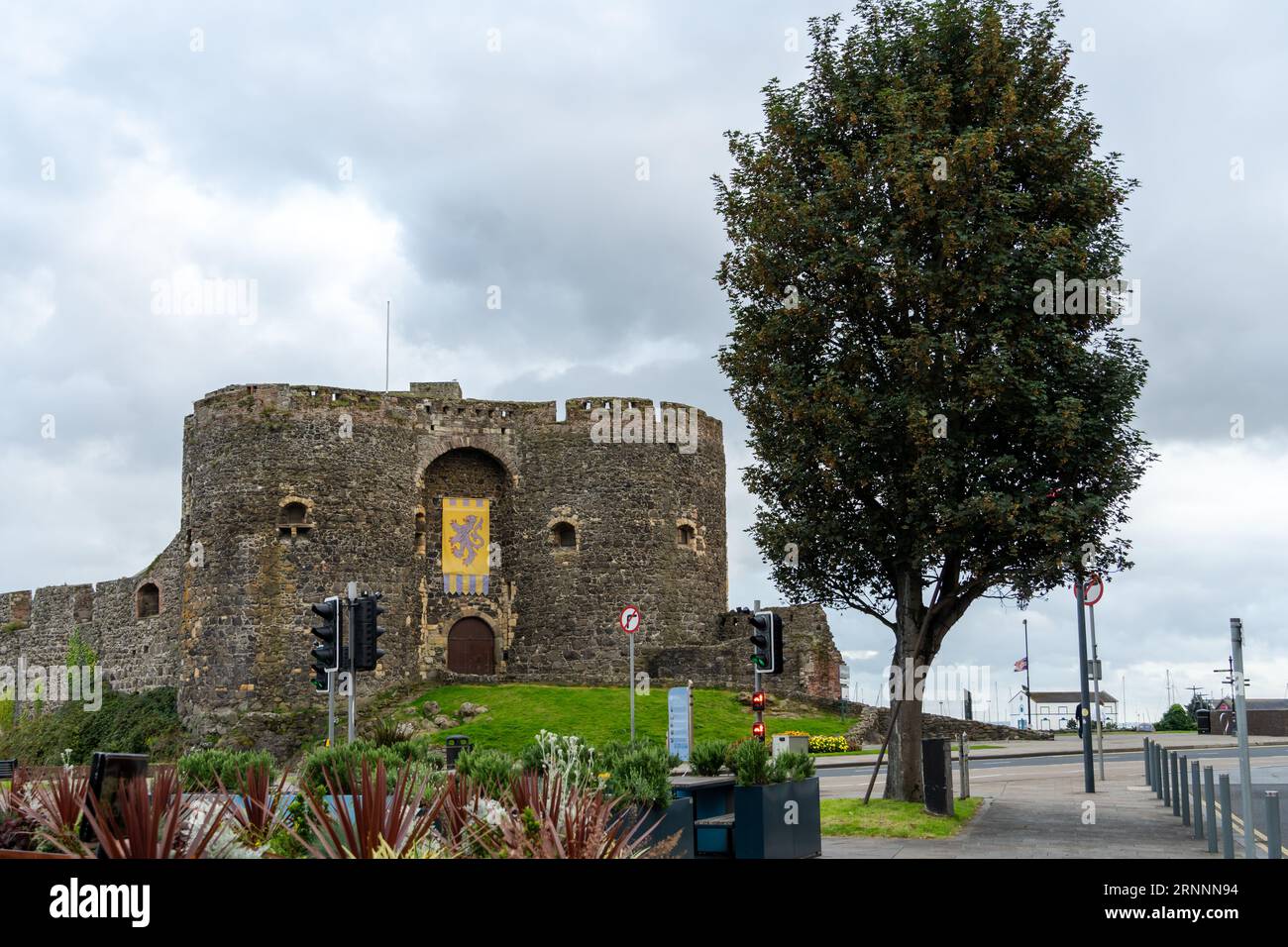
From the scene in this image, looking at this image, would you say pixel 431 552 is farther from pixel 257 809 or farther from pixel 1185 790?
pixel 257 809

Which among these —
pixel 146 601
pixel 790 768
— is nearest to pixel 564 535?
pixel 146 601

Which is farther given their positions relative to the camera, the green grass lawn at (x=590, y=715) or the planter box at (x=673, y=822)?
the green grass lawn at (x=590, y=715)

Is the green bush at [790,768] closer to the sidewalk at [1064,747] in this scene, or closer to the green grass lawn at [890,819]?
the green grass lawn at [890,819]

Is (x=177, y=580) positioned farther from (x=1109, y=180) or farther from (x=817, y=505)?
(x=1109, y=180)

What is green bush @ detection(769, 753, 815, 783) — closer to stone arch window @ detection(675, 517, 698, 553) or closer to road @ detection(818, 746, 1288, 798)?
road @ detection(818, 746, 1288, 798)

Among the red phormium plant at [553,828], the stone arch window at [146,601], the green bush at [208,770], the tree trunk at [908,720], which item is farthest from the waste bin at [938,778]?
the stone arch window at [146,601]

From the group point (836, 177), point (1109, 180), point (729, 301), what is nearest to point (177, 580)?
point (729, 301)

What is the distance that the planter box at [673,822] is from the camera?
39.9 feet

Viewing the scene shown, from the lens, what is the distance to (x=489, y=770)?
11453 mm

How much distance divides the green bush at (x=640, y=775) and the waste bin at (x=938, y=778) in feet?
21.4

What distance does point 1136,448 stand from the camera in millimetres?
20141

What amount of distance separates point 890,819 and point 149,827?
12352 millimetres

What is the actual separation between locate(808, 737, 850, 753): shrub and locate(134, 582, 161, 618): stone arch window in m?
22.4

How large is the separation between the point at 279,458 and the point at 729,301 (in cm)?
2142
